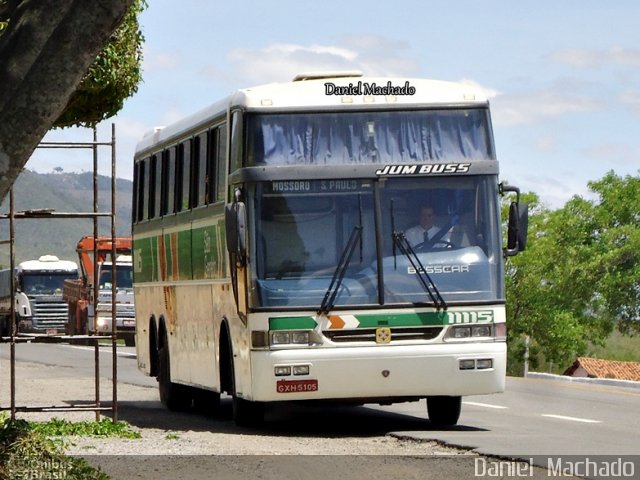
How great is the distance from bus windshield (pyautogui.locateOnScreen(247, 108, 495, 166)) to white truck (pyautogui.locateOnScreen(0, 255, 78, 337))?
45.7 metres

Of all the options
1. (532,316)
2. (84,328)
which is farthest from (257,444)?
(532,316)

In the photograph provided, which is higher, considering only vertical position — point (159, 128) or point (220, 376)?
point (159, 128)

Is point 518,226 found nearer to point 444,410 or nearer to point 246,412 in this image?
point 444,410

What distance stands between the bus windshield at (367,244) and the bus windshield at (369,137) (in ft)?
0.91

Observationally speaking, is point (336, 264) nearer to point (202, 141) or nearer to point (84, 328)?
point (202, 141)

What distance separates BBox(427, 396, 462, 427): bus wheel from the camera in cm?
1748

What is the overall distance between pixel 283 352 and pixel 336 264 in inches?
39.2

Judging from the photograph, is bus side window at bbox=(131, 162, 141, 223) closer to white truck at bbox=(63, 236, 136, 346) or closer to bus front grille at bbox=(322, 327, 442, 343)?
bus front grille at bbox=(322, 327, 442, 343)

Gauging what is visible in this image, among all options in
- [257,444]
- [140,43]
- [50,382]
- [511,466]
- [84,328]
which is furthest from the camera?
[84,328]

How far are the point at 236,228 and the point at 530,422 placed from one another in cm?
425

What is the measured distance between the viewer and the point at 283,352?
52.6 feet

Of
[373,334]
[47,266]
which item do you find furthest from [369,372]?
[47,266]

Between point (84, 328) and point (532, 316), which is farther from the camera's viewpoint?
point (532, 316)

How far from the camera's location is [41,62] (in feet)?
28.8
